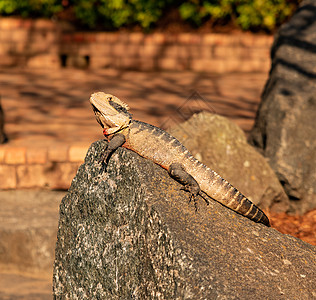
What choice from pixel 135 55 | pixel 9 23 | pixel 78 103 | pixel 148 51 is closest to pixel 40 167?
pixel 78 103

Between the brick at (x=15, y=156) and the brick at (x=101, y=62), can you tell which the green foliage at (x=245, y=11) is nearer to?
the brick at (x=101, y=62)

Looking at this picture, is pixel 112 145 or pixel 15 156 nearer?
pixel 112 145

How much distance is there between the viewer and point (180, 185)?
415 cm

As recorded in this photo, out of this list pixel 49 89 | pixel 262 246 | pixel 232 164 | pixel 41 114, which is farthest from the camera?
pixel 49 89

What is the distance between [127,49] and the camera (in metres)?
14.0

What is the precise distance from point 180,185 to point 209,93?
327 inches

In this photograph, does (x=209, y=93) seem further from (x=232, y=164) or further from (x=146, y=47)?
(x=232, y=164)

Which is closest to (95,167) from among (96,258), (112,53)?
(96,258)

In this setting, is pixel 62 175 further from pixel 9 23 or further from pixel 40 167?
pixel 9 23

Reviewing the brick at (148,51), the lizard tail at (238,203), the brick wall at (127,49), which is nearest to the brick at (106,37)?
the brick wall at (127,49)

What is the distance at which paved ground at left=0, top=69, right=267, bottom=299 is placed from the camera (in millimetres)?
6926

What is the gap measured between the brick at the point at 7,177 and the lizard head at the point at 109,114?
150 inches

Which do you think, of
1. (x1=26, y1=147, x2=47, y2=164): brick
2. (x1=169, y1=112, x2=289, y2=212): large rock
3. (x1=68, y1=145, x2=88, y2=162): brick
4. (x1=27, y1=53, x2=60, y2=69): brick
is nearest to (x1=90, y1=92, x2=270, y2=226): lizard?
(x1=169, y1=112, x2=289, y2=212): large rock

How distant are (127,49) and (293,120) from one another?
811cm
